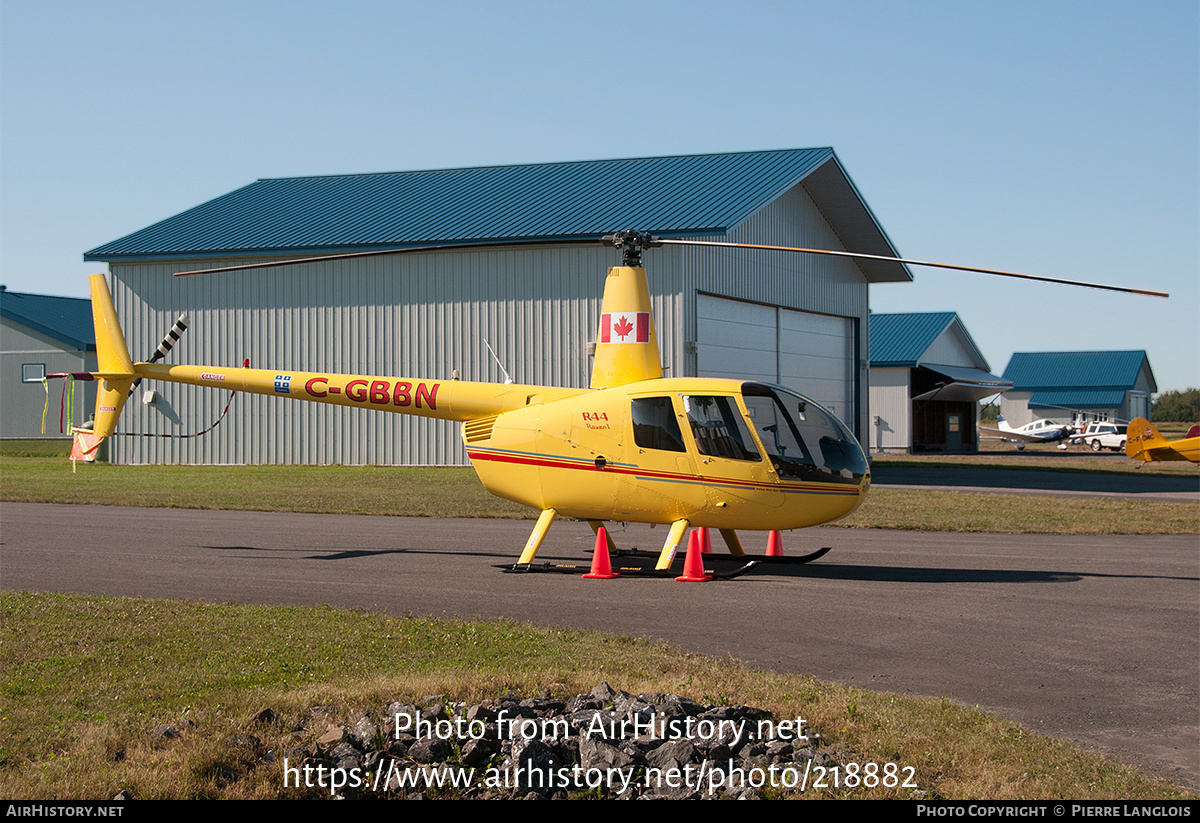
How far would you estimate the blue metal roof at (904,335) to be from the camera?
49375mm

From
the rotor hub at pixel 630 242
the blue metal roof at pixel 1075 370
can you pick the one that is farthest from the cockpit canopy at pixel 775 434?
the blue metal roof at pixel 1075 370

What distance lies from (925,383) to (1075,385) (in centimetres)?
3122

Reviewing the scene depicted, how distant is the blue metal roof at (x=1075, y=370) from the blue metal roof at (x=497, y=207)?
46068mm

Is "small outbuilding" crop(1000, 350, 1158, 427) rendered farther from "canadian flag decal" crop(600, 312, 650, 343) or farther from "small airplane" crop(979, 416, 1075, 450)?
"canadian flag decal" crop(600, 312, 650, 343)

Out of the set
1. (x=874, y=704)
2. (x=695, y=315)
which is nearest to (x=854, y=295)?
(x=695, y=315)

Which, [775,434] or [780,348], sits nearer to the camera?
[775,434]

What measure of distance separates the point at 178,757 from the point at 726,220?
22.2 metres

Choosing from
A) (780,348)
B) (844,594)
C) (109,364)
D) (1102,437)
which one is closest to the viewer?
(844,594)

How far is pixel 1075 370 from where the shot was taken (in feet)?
252

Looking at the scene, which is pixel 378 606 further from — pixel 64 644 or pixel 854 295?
pixel 854 295

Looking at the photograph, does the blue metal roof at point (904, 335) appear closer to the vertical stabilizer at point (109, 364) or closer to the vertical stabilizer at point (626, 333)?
the vertical stabilizer at point (626, 333)

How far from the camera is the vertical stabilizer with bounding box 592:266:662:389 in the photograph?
12664 millimetres

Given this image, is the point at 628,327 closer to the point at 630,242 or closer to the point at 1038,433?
the point at 630,242

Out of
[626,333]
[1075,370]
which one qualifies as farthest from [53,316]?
[1075,370]
